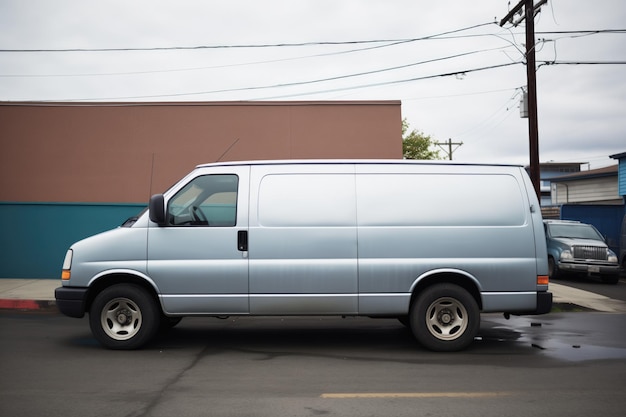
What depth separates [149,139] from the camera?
16.3 m

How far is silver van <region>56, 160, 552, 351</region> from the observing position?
754 centimetres

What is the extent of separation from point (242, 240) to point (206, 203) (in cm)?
71

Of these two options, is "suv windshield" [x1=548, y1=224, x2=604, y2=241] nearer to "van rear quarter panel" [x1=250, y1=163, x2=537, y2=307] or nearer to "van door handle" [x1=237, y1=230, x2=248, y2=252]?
"van rear quarter panel" [x1=250, y1=163, x2=537, y2=307]

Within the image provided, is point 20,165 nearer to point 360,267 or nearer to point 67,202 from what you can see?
point 67,202

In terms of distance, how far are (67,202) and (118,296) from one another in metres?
8.73

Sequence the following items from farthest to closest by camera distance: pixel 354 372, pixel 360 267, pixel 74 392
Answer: pixel 360 267 → pixel 354 372 → pixel 74 392

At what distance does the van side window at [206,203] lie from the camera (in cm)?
768

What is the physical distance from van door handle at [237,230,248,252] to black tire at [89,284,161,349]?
1.31m

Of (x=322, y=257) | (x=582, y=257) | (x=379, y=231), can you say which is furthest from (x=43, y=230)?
(x=582, y=257)

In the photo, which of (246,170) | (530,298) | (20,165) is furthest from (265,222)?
(20,165)

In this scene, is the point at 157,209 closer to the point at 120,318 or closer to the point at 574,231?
the point at 120,318

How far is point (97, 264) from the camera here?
7598 mm

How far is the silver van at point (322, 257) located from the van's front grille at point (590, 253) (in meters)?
11.4

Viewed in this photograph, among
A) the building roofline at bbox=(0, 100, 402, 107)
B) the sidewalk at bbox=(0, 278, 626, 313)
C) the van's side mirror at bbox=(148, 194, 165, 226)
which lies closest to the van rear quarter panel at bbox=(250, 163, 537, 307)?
the van's side mirror at bbox=(148, 194, 165, 226)
